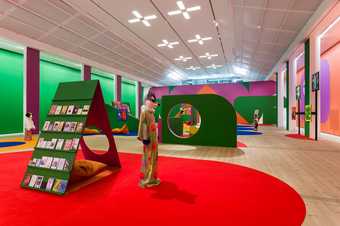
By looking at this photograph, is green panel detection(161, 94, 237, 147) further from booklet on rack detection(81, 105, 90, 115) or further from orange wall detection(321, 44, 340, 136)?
orange wall detection(321, 44, 340, 136)

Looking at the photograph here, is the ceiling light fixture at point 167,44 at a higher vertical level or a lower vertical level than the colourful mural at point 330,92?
higher

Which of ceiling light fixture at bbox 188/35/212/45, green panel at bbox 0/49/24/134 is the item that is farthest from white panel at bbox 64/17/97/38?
ceiling light fixture at bbox 188/35/212/45

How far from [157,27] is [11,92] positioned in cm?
811

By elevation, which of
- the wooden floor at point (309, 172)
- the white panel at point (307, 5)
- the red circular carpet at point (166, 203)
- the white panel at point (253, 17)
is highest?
the white panel at point (253, 17)

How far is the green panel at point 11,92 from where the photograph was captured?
9836 millimetres

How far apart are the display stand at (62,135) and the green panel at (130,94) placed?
17.4 meters

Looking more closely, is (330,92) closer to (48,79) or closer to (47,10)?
(47,10)

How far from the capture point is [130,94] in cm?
2197

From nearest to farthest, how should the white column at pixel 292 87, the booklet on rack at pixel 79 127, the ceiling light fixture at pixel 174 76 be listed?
the booklet on rack at pixel 79 127
the white column at pixel 292 87
the ceiling light fixture at pixel 174 76

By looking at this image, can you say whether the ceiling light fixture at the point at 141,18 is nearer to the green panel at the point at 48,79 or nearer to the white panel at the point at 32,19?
the white panel at the point at 32,19

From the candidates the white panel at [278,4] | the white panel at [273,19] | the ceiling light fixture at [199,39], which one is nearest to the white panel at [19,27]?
the ceiling light fixture at [199,39]

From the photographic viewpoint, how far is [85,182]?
308 cm

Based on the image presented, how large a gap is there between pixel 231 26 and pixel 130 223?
10.1 m

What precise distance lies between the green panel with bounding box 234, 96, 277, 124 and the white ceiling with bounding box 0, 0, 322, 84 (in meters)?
3.80
